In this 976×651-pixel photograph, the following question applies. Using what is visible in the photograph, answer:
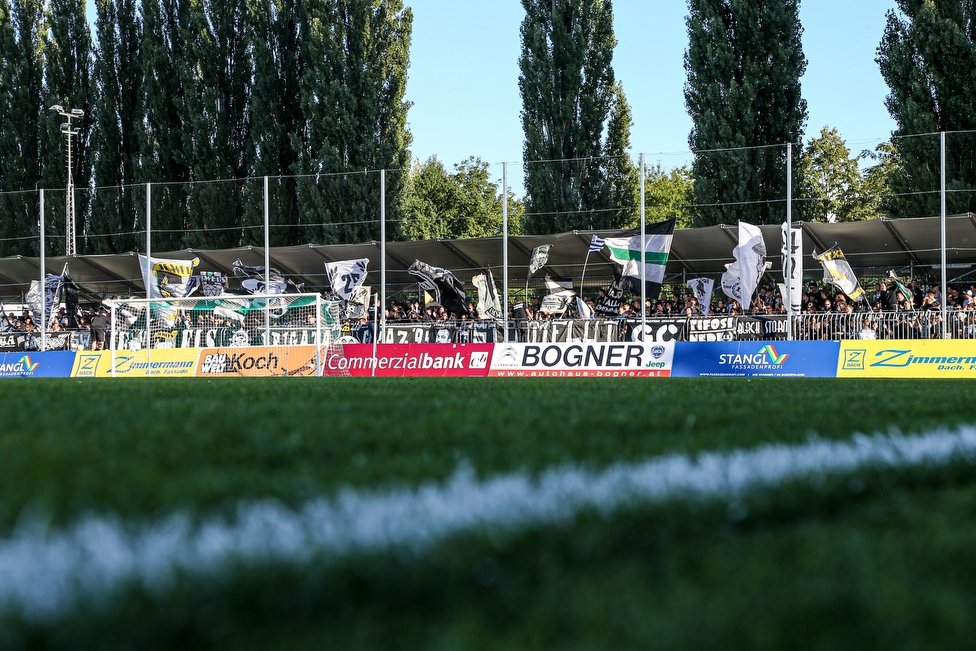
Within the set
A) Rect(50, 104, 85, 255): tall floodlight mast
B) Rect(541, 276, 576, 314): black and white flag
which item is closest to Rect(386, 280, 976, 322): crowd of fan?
Rect(541, 276, 576, 314): black and white flag

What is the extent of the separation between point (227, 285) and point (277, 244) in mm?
3156

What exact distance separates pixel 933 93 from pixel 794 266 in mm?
8761

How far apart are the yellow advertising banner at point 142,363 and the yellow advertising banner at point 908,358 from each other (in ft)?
40.5

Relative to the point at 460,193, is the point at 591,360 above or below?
below

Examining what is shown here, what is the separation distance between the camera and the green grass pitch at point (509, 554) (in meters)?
1.51

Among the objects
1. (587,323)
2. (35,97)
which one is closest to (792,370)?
(587,323)

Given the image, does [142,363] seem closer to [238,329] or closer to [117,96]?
[238,329]

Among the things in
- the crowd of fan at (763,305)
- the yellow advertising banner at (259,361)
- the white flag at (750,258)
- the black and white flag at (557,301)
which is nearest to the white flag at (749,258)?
the white flag at (750,258)

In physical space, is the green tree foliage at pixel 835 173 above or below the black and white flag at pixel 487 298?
above

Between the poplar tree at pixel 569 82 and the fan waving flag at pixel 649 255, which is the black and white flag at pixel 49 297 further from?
the fan waving flag at pixel 649 255

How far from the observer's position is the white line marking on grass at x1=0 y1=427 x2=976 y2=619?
1664mm

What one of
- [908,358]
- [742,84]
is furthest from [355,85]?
[908,358]

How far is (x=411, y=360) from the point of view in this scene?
18.2 m

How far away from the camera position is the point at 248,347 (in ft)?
61.2
